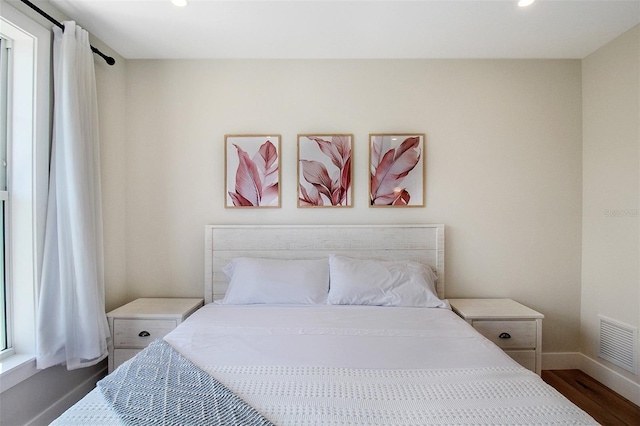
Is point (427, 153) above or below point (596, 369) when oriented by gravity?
above

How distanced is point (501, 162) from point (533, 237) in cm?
67

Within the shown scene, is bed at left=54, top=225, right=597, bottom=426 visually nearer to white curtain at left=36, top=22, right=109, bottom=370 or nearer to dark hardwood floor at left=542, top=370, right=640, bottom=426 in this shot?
white curtain at left=36, top=22, right=109, bottom=370

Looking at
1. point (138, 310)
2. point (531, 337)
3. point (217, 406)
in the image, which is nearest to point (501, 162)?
point (531, 337)

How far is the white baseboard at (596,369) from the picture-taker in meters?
2.17

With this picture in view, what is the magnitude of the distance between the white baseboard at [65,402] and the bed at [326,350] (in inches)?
36.5

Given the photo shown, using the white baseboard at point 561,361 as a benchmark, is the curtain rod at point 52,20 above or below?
above

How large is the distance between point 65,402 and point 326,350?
1780 mm

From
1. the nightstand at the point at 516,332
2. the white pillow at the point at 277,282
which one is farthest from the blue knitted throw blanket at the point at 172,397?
the nightstand at the point at 516,332

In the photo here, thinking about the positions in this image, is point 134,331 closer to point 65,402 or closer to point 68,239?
point 65,402

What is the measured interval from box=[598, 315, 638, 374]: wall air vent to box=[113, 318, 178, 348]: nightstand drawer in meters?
3.11

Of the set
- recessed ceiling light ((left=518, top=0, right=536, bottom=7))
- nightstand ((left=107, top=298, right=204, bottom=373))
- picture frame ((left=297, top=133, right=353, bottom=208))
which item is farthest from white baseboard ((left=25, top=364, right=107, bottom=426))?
recessed ceiling light ((left=518, top=0, right=536, bottom=7))

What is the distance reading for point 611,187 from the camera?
7.66 feet

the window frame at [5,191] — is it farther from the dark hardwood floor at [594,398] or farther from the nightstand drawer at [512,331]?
the dark hardwood floor at [594,398]

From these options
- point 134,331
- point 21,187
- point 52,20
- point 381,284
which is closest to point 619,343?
point 381,284
